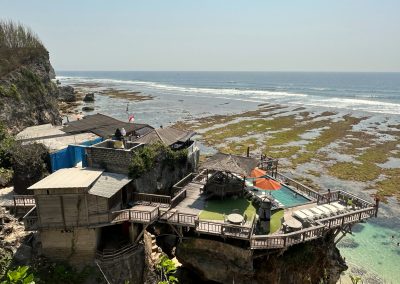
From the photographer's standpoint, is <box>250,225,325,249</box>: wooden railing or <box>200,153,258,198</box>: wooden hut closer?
<box>250,225,325,249</box>: wooden railing

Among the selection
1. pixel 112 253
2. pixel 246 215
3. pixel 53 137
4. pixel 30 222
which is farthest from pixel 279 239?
pixel 53 137

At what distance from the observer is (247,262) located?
682 inches

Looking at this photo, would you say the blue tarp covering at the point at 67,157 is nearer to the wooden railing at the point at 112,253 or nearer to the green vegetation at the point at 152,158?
the green vegetation at the point at 152,158

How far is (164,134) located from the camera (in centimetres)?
2514

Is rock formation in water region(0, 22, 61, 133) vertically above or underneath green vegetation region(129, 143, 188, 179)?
above

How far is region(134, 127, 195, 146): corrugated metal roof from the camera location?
23.9 m

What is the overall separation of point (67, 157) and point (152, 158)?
700cm

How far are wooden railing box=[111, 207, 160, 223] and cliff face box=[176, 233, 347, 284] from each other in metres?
2.75

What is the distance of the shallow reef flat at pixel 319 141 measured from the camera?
130ft

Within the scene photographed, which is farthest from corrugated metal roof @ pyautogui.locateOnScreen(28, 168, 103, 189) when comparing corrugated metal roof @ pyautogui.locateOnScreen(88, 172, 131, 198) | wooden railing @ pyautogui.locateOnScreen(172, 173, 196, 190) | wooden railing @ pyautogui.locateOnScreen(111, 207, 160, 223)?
wooden railing @ pyautogui.locateOnScreen(172, 173, 196, 190)

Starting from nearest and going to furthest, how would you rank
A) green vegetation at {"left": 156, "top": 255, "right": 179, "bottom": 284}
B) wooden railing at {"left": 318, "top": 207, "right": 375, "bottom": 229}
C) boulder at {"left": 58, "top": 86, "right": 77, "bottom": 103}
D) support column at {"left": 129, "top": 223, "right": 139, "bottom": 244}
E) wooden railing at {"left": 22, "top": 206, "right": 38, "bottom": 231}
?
green vegetation at {"left": 156, "top": 255, "right": 179, "bottom": 284} < wooden railing at {"left": 22, "top": 206, "right": 38, "bottom": 231} < support column at {"left": 129, "top": 223, "right": 139, "bottom": 244} < wooden railing at {"left": 318, "top": 207, "right": 375, "bottom": 229} < boulder at {"left": 58, "top": 86, "right": 77, "bottom": 103}

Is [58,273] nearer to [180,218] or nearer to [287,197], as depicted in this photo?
[180,218]

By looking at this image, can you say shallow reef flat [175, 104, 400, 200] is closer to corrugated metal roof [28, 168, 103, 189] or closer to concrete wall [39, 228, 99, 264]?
corrugated metal roof [28, 168, 103, 189]

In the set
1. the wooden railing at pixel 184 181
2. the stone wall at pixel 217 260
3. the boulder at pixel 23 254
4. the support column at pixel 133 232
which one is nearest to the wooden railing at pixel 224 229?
the stone wall at pixel 217 260
